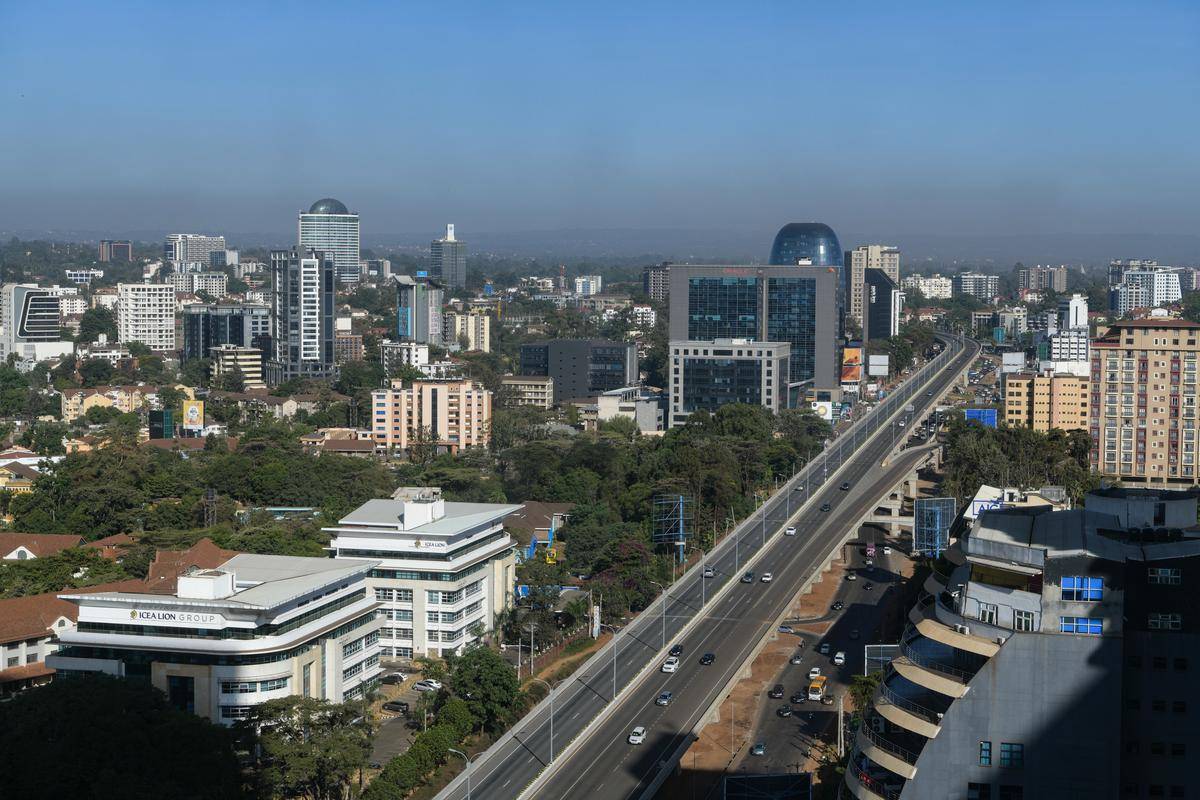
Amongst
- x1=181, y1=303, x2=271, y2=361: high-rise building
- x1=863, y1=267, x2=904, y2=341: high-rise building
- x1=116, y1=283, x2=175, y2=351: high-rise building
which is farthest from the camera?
x1=863, y1=267, x2=904, y2=341: high-rise building

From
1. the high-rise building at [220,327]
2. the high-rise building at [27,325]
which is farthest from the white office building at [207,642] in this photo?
the high-rise building at [27,325]

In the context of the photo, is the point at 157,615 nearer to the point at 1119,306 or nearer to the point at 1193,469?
the point at 1193,469

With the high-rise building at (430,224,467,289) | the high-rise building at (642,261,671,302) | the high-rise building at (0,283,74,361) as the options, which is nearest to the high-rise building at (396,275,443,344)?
the high-rise building at (0,283,74,361)

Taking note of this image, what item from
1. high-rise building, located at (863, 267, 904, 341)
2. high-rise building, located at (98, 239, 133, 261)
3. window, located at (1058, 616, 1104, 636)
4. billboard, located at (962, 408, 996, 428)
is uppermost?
high-rise building, located at (98, 239, 133, 261)

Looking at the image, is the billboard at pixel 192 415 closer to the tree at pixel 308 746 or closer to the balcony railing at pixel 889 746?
the tree at pixel 308 746

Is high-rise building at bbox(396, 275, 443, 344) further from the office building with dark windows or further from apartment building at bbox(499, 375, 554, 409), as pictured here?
the office building with dark windows

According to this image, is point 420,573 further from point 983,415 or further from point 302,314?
point 302,314

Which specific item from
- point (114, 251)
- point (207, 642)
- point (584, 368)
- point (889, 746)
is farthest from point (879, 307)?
point (114, 251)
